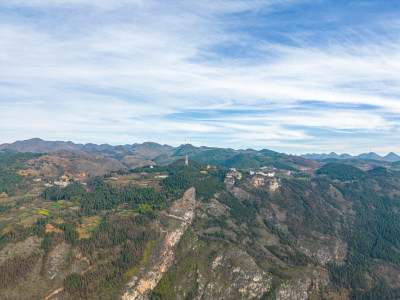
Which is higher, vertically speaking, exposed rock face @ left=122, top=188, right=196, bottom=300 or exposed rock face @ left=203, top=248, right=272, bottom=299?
exposed rock face @ left=122, top=188, right=196, bottom=300

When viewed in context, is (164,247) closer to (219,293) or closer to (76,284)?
(219,293)

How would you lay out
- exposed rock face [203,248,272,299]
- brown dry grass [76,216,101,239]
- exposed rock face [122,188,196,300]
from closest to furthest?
exposed rock face [122,188,196,300] → exposed rock face [203,248,272,299] → brown dry grass [76,216,101,239]

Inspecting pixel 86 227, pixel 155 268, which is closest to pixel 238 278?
pixel 155 268

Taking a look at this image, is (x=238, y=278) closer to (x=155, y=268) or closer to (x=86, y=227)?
(x=155, y=268)

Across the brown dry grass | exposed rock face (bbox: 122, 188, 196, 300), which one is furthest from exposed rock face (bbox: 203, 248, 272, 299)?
the brown dry grass

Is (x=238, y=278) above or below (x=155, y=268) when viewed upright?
below

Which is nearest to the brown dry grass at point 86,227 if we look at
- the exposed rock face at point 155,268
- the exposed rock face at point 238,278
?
the exposed rock face at point 155,268

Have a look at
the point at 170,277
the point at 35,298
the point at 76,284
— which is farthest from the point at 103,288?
the point at 170,277

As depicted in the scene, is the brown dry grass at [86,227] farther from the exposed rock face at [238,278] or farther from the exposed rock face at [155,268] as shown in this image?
the exposed rock face at [238,278]

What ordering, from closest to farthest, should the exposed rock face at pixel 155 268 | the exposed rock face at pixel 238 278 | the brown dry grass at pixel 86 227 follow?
1. the exposed rock face at pixel 155 268
2. the exposed rock face at pixel 238 278
3. the brown dry grass at pixel 86 227

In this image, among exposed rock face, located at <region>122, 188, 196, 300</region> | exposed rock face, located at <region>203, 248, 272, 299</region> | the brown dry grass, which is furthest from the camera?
the brown dry grass

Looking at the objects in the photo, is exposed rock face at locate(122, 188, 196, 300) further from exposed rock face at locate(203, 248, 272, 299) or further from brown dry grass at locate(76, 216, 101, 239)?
brown dry grass at locate(76, 216, 101, 239)
